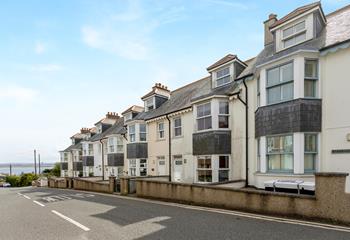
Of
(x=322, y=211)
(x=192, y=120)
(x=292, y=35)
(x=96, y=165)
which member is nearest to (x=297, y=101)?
Answer: (x=292, y=35)

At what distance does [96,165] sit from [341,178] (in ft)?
103

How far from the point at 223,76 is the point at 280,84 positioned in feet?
19.2

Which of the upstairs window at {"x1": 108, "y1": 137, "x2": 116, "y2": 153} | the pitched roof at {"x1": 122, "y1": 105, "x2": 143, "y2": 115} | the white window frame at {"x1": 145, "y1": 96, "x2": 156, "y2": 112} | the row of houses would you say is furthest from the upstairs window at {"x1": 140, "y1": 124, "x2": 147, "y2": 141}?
the upstairs window at {"x1": 108, "y1": 137, "x2": 116, "y2": 153}

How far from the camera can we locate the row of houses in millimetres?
10430

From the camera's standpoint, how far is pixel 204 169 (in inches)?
627

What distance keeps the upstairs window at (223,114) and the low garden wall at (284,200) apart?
4753 millimetres

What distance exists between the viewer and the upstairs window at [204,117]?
15742mm

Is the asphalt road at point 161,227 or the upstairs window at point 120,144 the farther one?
the upstairs window at point 120,144

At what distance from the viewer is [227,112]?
50.6 feet

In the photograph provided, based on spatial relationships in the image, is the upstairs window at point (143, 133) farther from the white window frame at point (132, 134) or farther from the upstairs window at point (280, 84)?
the upstairs window at point (280, 84)

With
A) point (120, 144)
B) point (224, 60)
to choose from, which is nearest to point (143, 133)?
point (120, 144)

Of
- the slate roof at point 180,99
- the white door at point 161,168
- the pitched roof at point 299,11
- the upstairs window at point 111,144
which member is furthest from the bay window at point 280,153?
the upstairs window at point 111,144

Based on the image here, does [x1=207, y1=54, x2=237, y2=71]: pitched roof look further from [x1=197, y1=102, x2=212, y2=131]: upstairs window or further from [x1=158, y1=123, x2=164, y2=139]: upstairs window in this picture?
[x1=158, y1=123, x2=164, y2=139]: upstairs window

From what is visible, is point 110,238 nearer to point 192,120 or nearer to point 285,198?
point 285,198
